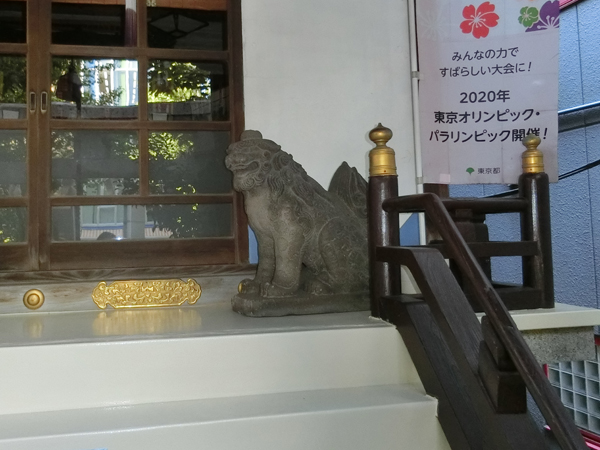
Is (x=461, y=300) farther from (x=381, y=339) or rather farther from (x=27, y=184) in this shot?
(x=27, y=184)

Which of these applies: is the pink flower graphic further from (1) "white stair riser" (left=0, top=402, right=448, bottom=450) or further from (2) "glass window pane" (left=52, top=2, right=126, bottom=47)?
(1) "white stair riser" (left=0, top=402, right=448, bottom=450)

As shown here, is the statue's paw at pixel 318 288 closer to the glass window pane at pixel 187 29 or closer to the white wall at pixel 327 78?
the white wall at pixel 327 78

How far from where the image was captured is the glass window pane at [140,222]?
2676 millimetres

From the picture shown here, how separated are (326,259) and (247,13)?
1.47 meters

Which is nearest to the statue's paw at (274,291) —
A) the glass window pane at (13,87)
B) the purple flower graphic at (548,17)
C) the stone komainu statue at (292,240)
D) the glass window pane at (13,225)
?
the stone komainu statue at (292,240)

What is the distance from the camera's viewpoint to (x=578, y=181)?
3924 millimetres

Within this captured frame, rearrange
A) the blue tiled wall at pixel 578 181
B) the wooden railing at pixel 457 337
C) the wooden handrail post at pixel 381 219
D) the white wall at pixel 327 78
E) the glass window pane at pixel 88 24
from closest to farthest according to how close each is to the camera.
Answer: the wooden railing at pixel 457 337 < the wooden handrail post at pixel 381 219 < the glass window pane at pixel 88 24 < the white wall at pixel 327 78 < the blue tiled wall at pixel 578 181

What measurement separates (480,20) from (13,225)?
2.79 m

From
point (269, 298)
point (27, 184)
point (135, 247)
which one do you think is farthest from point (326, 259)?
point (27, 184)

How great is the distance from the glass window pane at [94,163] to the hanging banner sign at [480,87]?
164 cm

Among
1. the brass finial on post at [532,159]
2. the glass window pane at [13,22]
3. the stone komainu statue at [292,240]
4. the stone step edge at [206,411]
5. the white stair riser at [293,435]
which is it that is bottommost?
the white stair riser at [293,435]

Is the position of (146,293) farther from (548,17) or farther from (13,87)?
(548,17)

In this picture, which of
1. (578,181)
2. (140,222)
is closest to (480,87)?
(578,181)

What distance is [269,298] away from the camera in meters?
2.27
